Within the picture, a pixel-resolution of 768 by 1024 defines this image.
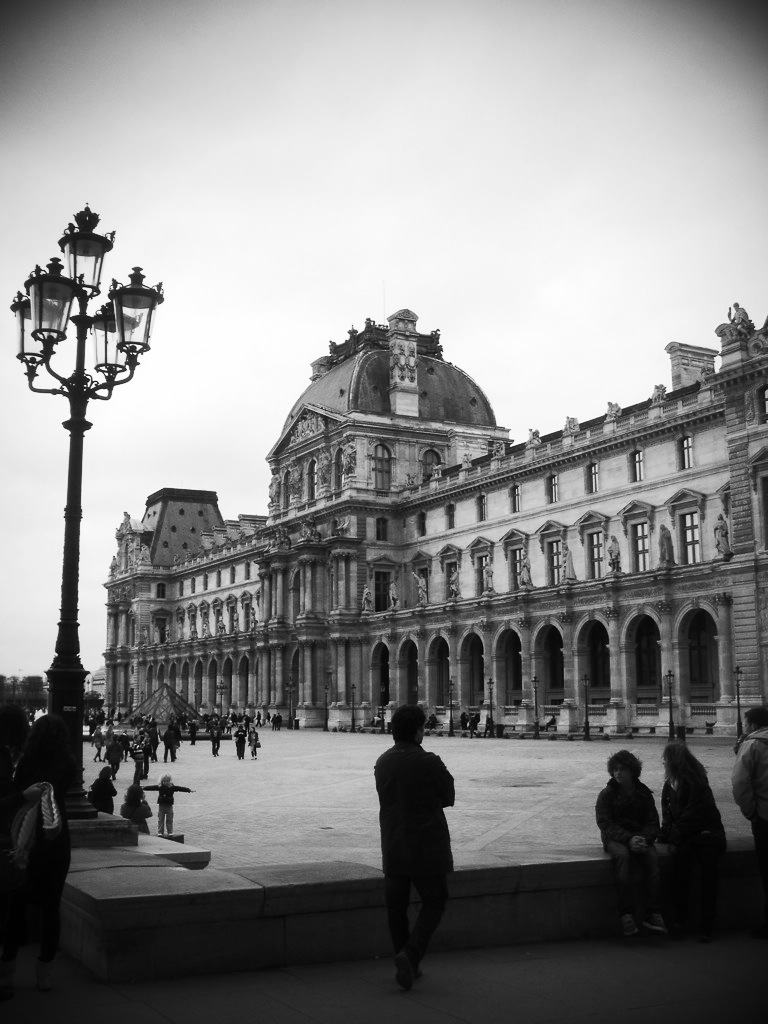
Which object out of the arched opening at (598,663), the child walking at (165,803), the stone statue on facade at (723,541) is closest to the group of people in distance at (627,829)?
the child walking at (165,803)

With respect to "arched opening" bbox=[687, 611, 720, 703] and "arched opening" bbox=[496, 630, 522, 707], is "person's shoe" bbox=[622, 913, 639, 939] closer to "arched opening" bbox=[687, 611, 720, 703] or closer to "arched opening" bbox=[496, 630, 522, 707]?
"arched opening" bbox=[687, 611, 720, 703]

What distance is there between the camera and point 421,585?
79.2m

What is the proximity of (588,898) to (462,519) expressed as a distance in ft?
228

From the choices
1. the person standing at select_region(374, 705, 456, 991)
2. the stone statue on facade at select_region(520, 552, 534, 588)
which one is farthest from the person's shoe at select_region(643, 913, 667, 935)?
the stone statue on facade at select_region(520, 552, 534, 588)

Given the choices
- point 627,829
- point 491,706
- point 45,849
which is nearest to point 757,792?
point 627,829

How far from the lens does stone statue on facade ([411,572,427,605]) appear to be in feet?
256

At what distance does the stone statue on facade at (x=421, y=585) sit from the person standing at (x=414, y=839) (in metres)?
68.9

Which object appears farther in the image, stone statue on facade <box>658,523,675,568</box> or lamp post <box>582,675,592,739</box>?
stone statue on facade <box>658,523,675,568</box>

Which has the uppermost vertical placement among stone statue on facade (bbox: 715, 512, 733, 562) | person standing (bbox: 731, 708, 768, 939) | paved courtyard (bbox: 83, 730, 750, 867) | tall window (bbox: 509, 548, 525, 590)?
tall window (bbox: 509, 548, 525, 590)

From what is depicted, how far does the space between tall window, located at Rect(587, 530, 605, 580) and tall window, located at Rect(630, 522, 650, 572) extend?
2.89 meters

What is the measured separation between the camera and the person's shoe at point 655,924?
988 centimetres

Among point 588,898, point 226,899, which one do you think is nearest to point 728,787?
point 588,898

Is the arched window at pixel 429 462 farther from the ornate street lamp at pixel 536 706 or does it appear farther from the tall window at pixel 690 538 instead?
the tall window at pixel 690 538

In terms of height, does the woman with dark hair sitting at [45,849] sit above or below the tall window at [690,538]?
below
